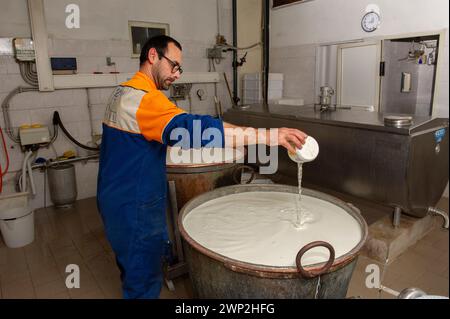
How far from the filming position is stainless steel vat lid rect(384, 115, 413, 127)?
5.92ft

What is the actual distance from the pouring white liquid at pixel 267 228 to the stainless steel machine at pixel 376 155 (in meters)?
0.51

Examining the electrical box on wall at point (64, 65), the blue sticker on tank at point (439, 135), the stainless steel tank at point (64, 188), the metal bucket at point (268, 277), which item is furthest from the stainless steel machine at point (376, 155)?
the stainless steel tank at point (64, 188)

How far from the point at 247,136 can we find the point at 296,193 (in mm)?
554

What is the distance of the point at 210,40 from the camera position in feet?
4.77

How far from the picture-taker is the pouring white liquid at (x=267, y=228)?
3.85 feet

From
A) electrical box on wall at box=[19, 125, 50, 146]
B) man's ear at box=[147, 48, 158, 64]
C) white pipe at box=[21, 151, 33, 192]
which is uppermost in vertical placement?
man's ear at box=[147, 48, 158, 64]

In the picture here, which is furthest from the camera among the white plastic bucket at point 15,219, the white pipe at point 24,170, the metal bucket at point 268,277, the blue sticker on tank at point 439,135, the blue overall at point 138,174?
the white plastic bucket at point 15,219

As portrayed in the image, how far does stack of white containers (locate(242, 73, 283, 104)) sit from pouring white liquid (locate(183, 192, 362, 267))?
1.58 feet

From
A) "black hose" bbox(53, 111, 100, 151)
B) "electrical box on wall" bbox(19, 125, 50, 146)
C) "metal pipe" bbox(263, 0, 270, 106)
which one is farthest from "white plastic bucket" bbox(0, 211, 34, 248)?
"metal pipe" bbox(263, 0, 270, 106)

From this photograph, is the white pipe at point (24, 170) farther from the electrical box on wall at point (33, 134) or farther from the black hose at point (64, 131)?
the black hose at point (64, 131)

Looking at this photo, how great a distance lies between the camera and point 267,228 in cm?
136

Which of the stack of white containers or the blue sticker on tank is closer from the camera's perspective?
the stack of white containers

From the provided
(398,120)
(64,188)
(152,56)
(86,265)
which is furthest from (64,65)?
(398,120)

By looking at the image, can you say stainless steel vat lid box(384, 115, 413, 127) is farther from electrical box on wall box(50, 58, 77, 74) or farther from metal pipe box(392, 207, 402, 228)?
electrical box on wall box(50, 58, 77, 74)
